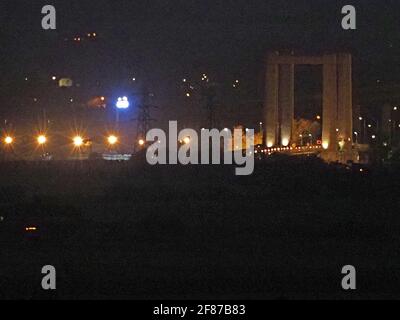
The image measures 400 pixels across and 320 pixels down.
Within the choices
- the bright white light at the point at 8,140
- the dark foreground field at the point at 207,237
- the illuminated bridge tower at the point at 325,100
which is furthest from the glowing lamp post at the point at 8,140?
the illuminated bridge tower at the point at 325,100

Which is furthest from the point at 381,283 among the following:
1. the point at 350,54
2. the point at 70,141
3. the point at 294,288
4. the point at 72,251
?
the point at 350,54

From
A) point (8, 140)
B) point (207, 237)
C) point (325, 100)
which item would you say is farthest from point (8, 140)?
point (207, 237)

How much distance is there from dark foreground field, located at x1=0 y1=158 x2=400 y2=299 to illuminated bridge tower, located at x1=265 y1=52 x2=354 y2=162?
25.1 metres

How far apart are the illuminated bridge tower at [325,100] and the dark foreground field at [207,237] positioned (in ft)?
82.5

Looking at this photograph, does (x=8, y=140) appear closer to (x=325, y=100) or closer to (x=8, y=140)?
(x=8, y=140)

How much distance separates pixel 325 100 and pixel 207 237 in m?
38.8

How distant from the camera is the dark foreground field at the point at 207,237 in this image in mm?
9945

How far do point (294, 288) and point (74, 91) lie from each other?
38049 mm

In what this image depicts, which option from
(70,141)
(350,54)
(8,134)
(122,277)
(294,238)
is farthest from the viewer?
(350,54)

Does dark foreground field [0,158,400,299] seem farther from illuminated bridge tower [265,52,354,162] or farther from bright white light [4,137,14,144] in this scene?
illuminated bridge tower [265,52,354,162]

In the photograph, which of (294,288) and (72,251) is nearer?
(294,288)

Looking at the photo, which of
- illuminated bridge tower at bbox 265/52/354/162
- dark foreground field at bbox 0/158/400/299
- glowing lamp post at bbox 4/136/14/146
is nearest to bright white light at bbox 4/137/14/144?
glowing lamp post at bbox 4/136/14/146
